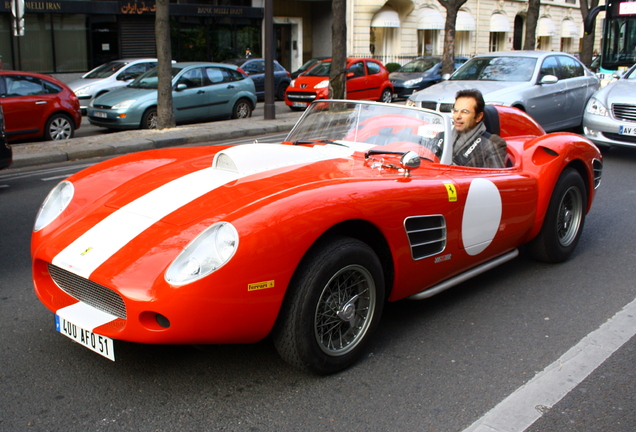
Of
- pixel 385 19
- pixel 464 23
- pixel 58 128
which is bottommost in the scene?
pixel 58 128

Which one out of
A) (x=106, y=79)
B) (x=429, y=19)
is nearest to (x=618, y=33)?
(x=106, y=79)

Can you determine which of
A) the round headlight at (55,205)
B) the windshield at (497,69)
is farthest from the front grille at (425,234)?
the windshield at (497,69)

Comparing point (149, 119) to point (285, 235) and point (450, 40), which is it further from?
point (285, 235)

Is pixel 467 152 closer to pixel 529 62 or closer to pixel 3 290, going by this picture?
pixel 3 290

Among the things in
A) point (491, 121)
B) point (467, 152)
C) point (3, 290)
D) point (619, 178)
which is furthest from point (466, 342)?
point (619, 178)

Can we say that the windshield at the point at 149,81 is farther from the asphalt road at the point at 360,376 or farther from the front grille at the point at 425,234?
the front grille at the point at 425,234

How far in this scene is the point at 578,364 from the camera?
337 centimetres

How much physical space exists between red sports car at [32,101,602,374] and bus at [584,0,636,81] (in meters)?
11.8

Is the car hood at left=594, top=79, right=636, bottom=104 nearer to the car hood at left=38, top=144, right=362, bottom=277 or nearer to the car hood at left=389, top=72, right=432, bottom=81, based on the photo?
the car hood at left=38, top=144, right=362, bottom=277

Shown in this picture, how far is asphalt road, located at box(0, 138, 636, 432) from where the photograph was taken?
2.83 metres

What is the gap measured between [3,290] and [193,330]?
2290 mm

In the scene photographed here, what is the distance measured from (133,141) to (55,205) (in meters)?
8.98

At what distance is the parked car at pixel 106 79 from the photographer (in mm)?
17328

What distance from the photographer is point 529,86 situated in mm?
10930
